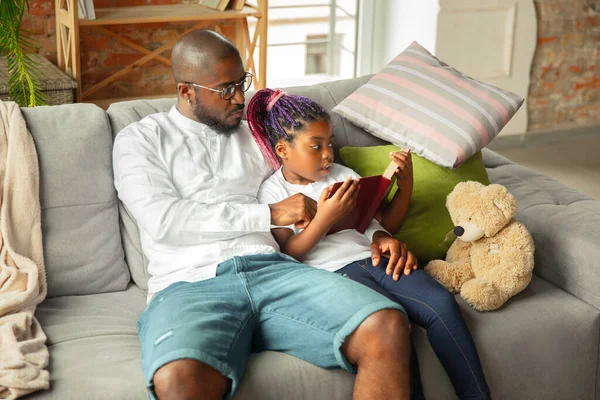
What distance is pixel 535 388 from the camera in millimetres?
2082

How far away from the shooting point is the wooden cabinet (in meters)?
3.65

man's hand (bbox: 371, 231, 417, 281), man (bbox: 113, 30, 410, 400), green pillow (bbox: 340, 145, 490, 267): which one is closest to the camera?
man (bbox: 113, 30, 410, 400)

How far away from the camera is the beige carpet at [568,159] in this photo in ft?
13.9

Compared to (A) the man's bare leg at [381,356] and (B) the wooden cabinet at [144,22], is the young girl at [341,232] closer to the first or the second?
(A) the man's bare leg at [381,356]

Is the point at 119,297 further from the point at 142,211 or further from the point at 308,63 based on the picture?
the point at 308,63

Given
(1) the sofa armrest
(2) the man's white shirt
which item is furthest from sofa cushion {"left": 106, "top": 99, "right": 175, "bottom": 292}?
(1) the sofa armrest

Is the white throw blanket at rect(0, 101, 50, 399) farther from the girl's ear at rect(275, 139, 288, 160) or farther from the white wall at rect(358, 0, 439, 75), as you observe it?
the white wall at rect(358, 0, 439, 75)

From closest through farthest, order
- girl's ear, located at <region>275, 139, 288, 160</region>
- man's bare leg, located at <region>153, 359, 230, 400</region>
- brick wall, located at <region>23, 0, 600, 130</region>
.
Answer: man's bare leg, located at <region>153, 359, 230, 400</region> → girl's ear, located at <region>275, 139, 288, 160</region> → brick wall, located at <region>23, 0, 600, 130</region>

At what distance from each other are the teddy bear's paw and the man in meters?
0.29

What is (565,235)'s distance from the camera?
2.20 metres

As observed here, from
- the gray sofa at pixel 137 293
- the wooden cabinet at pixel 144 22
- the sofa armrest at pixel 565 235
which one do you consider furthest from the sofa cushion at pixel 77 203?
the wooden cabinet at pixel 144 22

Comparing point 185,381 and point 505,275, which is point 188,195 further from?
point 505,275

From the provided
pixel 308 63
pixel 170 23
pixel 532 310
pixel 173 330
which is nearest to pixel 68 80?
pixel 170 23

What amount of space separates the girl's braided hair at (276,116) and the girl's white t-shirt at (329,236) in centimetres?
8
